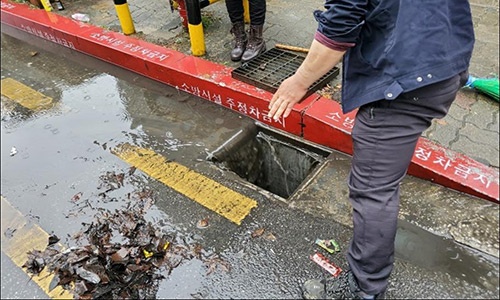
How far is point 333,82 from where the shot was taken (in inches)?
133

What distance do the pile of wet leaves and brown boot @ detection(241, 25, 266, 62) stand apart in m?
1.95

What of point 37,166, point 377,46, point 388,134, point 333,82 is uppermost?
point 377,46

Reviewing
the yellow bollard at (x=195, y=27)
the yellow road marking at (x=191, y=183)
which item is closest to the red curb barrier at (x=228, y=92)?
the yellow bollard at (x=195, y=27)

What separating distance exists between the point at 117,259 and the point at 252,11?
2510 millimetres

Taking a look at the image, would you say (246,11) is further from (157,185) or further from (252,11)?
(157,185)

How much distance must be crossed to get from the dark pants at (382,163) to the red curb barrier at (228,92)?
0.97 metres

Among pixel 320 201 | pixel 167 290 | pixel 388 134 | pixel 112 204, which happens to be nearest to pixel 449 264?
pixel 320 201

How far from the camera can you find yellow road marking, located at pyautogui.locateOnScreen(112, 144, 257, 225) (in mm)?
2501

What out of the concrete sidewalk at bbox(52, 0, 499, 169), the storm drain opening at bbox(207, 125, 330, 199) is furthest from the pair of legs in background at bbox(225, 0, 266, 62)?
the storm drain opening at bbox(207, 125, 330, 199)

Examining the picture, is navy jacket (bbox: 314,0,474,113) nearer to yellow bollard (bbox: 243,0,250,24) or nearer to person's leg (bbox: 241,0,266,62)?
person's leg (bbox: 241,0,266,62)

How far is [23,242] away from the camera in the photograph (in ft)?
8.02

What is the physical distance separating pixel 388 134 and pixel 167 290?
56.0 inches

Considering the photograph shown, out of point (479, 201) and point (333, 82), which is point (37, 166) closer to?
point (333, 82)

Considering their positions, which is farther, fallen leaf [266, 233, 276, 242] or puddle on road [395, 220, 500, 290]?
fallen leaf [266, 233, 276, 242]
